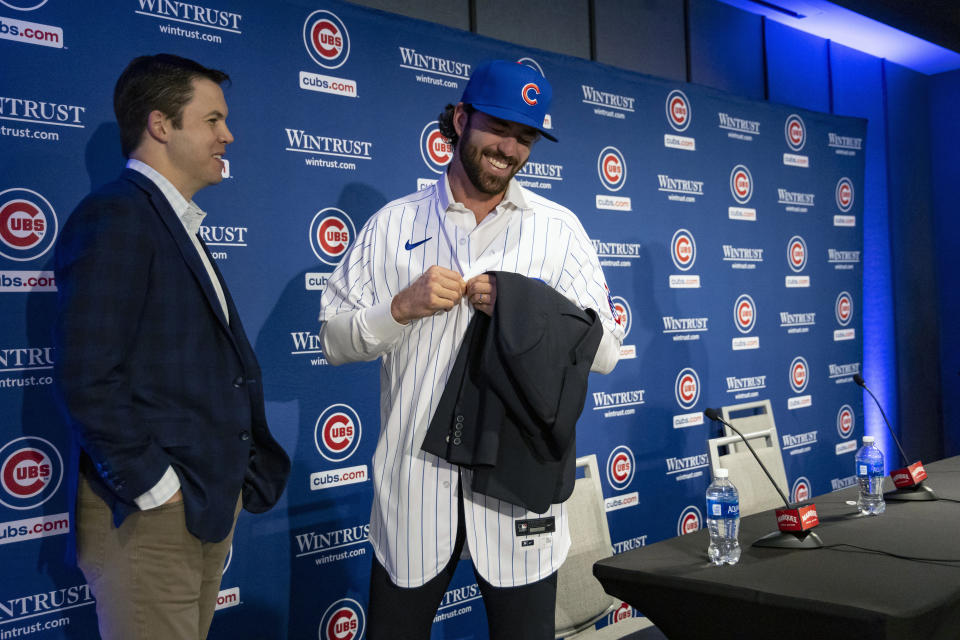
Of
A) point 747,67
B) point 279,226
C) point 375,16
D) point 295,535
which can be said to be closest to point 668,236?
point 747,67

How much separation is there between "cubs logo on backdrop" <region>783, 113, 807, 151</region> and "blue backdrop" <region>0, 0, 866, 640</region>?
2 centimetres

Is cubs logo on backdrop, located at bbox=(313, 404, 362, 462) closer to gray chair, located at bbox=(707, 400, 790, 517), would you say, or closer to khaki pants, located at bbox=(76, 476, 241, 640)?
khaki pants, located at bbox=(76, 476, 241, 640)

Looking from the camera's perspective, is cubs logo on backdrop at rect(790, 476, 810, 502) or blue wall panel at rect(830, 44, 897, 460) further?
blue wall panel at rect(830, 44, 897, 460)

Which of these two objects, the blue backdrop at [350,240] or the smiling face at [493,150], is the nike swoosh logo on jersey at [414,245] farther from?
the blue backdrop at [350,240]

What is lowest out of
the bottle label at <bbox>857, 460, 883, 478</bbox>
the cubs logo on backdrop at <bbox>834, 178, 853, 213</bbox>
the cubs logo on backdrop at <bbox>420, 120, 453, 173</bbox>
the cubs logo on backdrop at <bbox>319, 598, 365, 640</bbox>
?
the cubs logo on backdrop at <bbox>319, 598, 365, 640</bbox>

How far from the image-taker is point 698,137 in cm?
436

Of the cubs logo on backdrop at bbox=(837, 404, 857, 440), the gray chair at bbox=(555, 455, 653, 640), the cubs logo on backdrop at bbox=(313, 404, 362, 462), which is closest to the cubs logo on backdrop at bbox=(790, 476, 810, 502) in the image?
the cubs logo on backdrop at bbox=(837, 404, 857, 440)

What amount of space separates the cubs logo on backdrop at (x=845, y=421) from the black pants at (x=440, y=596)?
13.3ft

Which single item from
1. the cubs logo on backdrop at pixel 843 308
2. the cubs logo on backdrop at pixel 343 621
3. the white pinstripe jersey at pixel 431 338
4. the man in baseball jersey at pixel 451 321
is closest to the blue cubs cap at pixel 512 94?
the man in baseball jersey at pixel 451 321

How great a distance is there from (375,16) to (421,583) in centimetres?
222

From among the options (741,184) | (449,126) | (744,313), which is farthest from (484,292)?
(741,184)

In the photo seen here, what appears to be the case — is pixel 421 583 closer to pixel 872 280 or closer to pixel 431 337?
pixel 431 337

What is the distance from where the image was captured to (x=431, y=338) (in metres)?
1.72

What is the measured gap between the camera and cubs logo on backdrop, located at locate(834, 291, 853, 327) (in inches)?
204
